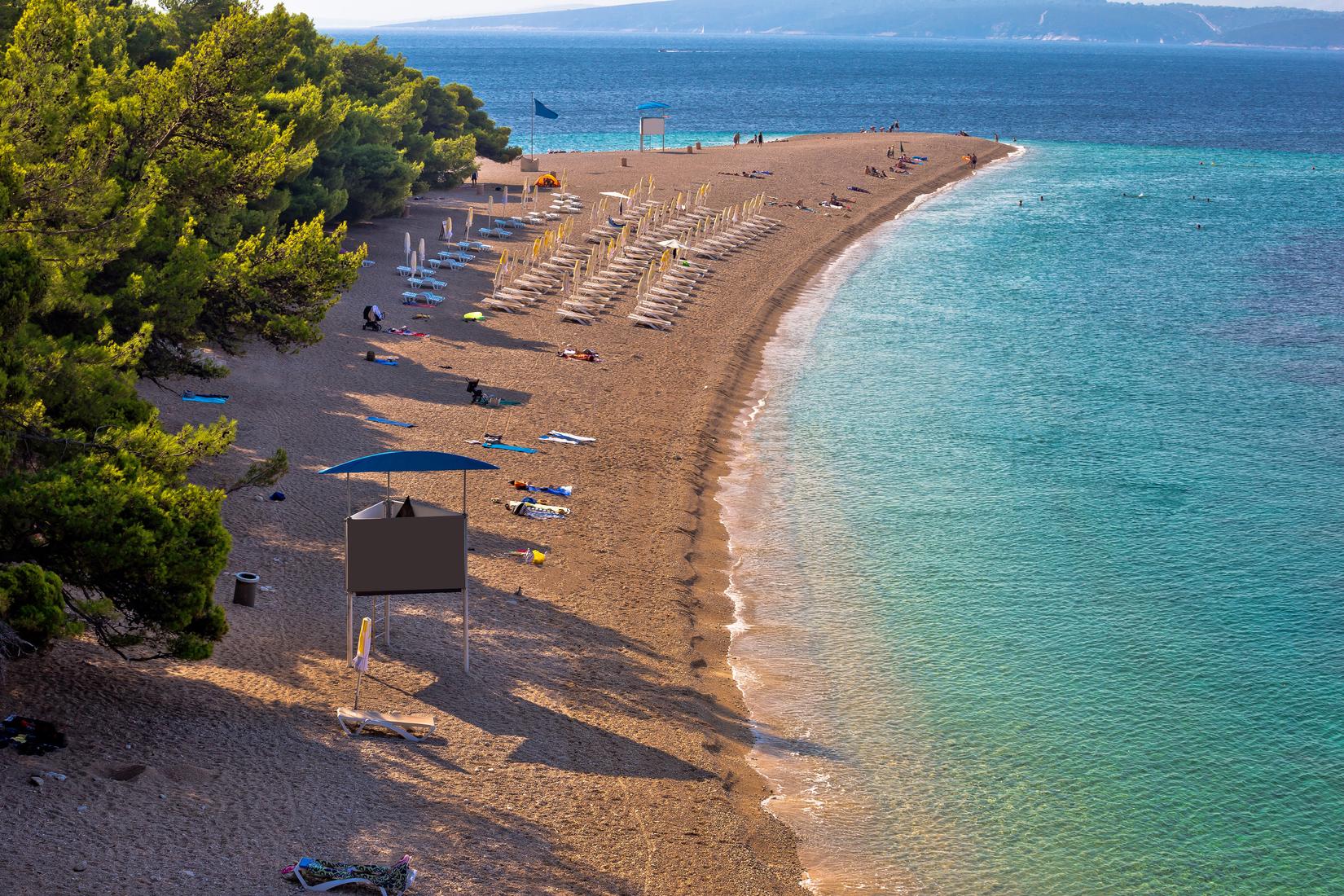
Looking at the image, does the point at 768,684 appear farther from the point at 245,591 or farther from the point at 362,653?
the point at 245,591

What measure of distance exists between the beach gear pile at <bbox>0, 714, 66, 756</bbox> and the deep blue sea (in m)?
7.50

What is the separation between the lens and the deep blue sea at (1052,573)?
14.6 meters

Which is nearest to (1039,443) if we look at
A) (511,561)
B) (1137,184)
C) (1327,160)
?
(511,561)

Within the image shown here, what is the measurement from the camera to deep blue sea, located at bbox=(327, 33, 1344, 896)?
14.6m

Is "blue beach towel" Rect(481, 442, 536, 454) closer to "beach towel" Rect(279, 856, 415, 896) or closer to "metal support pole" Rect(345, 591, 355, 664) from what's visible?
"metal support pole" Rect(345, 591, 355, 664)

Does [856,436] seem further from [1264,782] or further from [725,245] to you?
[725,245]

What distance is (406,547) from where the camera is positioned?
1483 cm

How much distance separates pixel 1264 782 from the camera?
51.9ft

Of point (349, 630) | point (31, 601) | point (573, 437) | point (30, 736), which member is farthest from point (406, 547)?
point (573, 437)

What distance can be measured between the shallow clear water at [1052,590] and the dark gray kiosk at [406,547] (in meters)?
4.45

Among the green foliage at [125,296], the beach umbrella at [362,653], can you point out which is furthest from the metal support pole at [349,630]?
the green foliage at [125,296]

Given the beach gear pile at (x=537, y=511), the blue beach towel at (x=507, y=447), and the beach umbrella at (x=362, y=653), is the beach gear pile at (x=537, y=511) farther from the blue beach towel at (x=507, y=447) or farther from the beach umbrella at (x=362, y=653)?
the beach umbrella at (x=362, y=653)

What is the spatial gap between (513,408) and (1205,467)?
14.6 m

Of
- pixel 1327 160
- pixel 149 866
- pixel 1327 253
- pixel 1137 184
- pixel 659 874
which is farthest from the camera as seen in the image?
pixel 1327 160
